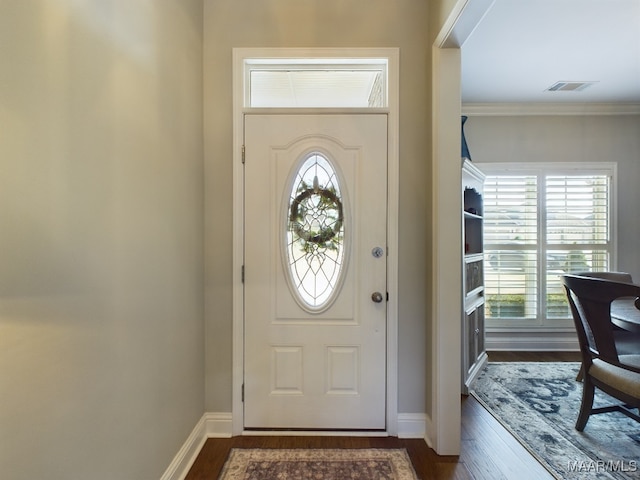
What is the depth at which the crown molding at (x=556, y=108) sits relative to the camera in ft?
11.6

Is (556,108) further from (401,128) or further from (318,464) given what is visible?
(318,464)

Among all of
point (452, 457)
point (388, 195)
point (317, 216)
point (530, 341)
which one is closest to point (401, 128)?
point (388, 195)

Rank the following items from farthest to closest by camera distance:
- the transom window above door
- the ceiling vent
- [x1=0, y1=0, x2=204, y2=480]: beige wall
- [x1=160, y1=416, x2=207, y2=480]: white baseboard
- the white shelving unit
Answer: the ceiling vent, the white shelving unit, the transom window above door, [x1=160, y1=416, x2=207, y2=480]: white baseboard, [x1=0, y1=0, x2=204, y2=480]: beige wall

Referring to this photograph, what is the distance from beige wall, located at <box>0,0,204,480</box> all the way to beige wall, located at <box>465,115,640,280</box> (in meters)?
3.45

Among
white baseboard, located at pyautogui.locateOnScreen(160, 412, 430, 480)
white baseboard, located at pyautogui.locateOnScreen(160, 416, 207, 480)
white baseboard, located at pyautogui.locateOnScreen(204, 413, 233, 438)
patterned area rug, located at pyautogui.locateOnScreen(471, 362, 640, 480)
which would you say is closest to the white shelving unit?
patterned area rug, located at pyautogui.locateOnScreen(471, 362, 640, 480)

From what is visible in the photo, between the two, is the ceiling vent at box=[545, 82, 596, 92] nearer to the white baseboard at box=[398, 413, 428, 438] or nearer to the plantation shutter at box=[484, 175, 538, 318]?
the plantation shutter at box=[484, 175, 538, 318]

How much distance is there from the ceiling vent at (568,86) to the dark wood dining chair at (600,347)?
234 centimetres

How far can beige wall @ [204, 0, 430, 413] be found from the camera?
6.57 feet

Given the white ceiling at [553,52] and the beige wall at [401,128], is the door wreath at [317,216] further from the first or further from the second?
the white ceiling at [553,52]

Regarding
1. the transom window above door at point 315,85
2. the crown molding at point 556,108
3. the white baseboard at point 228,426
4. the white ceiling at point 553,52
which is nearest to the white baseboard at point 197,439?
the white baseboard at point 228,426

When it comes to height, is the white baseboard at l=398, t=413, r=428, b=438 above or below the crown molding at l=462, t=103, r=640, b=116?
below

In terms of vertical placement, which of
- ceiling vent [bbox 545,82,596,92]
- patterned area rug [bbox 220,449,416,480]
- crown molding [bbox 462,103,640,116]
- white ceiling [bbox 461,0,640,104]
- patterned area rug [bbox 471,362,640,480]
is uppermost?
white ceiling [bbox 461,0,640,104]

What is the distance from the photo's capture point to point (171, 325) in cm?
158

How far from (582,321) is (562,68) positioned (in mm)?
2364
